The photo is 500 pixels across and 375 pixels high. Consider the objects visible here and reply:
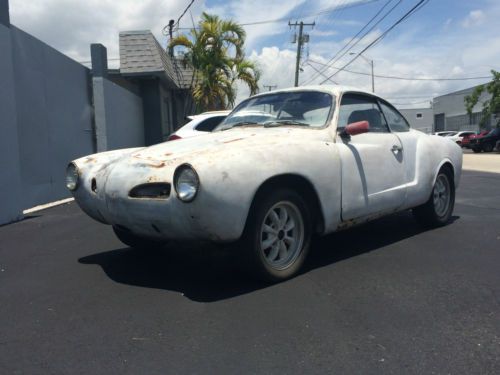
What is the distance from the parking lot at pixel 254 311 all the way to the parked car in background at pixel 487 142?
25.9 m

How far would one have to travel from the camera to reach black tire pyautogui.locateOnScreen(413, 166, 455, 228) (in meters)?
5.57

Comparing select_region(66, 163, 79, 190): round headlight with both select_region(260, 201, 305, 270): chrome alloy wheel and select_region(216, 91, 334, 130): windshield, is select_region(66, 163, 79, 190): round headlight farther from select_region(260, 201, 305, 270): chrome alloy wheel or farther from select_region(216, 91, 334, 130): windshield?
select_region(260, 201, 305, 270): chrome alloy wheel

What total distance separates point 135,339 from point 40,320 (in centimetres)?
77

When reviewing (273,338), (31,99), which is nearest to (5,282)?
(273,338)

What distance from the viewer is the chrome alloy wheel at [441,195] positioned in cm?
572

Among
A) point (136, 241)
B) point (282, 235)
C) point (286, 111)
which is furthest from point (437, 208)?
point (136, 241)

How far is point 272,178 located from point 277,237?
0.47m

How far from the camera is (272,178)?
3.64 m

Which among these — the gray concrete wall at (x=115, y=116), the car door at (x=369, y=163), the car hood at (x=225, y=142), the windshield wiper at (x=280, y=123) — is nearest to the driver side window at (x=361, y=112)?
the car door at (x=369, y=163)

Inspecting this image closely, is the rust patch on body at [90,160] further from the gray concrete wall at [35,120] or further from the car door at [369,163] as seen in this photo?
the gray concrete wall at [35,120]

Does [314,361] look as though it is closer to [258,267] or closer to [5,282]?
[258,267]

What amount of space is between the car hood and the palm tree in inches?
556

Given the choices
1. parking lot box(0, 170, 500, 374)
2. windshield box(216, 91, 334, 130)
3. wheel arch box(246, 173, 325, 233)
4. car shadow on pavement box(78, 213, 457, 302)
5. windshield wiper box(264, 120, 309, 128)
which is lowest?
parking lot box(0, 170, 500, 374)

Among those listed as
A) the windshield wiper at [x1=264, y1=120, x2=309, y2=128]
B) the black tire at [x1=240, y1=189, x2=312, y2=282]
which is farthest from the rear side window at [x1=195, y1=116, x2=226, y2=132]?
the black tire at [x1=240, y1=189, x2=312, y2=282]
